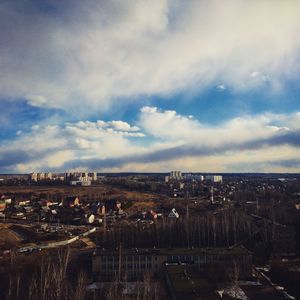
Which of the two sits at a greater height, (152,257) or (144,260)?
(152,257)

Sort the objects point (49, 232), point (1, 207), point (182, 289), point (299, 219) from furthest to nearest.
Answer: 1. point (1, 207)
2. point (49, 232)
3. point (299, 219)
4. point (182, 289)

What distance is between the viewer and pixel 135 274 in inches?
631

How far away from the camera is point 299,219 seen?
24.3m

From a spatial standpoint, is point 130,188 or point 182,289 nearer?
point 182,289

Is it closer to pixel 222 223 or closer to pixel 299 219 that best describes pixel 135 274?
pixel 222 223

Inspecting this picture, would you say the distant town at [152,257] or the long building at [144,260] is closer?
the distant town at [152,257]

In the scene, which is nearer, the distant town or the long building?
the distant town

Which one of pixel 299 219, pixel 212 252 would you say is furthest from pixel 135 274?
pixel 299 219

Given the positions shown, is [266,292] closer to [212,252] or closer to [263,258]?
[212,252]

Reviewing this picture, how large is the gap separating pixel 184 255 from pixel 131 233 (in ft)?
21.0

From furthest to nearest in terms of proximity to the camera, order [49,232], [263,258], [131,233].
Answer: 1. [49,232]
2. [131,233]
3. [263,258]

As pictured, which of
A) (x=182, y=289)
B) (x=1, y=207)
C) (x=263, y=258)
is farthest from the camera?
(x=1, y=207)

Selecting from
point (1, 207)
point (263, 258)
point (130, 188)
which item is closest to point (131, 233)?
point (263, 258)

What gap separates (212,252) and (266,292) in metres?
3.88
